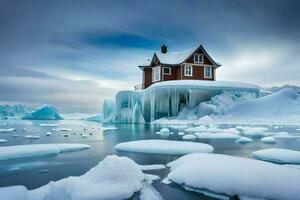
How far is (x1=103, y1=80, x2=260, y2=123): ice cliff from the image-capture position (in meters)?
30.8

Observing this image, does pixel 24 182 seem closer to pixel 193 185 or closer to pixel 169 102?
pixel 193 185

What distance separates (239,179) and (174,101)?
27.6 m

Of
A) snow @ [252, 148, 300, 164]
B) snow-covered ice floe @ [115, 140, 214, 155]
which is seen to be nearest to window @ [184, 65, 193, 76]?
snow-covered ice floe @ [115, 140, 214, 155]

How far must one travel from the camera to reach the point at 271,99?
105 ft

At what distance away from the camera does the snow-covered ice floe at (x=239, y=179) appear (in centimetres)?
459

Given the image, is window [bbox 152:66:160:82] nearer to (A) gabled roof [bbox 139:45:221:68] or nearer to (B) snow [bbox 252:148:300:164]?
(A) gabled roof [bbox 139:45:221:68]

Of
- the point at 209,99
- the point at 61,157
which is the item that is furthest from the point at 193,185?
the point at 209,99

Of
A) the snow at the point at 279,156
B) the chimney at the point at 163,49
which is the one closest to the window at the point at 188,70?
the chimney at the point at 163,49

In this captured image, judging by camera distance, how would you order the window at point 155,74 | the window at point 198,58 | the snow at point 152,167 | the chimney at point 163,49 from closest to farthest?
the snow at point 152,167 → the window at point 198,58 → the window at point 155,74 → the chimney at point 163,49

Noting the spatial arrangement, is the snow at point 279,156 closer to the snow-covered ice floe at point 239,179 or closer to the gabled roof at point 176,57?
the snow-covered ice floe at point 239,179

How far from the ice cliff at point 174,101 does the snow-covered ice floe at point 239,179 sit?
24.0 meters

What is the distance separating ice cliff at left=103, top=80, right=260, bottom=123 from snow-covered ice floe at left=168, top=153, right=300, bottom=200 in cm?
2397

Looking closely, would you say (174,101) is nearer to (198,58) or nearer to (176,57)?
(198,58)

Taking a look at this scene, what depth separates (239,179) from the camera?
16.5 ft
